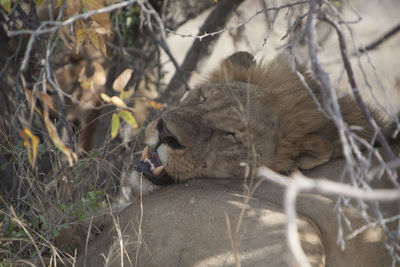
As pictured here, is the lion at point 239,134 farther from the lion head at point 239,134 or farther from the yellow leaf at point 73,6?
the yellow leaf at point 73,6

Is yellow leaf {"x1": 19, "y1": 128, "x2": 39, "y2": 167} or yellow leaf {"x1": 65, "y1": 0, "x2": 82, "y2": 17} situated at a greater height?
yellow leaf {"x1": 65, "y1": 0, "x2": 82, "y2": 17}

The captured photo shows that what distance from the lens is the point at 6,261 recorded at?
7.38ft

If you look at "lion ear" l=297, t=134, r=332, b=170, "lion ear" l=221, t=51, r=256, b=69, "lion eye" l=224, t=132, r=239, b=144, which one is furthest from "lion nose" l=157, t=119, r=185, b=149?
"lion ear" l=221, t=51, r=256, b=69

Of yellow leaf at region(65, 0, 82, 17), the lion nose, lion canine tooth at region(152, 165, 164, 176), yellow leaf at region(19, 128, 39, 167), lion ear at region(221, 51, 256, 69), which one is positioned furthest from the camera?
lion ear at region(221, 51, 256, 69)

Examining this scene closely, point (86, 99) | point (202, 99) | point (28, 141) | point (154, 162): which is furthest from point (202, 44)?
point (28, 141)

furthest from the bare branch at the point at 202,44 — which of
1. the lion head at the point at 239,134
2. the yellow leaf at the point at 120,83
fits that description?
the yellow leaf at the point at 120,83

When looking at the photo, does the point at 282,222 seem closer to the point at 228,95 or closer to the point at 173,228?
the point at 173,228

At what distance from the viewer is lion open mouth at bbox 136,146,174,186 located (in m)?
2.57

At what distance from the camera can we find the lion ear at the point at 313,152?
247 cm

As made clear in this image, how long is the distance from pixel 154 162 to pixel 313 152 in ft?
2.80

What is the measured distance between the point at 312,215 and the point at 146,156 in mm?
936

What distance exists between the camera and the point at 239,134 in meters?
2.46

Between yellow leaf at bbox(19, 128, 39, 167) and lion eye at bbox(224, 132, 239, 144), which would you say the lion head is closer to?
lion eye at bbox(224, 132, 239, 144)

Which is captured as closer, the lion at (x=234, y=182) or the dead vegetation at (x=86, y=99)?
the dead vegetation at (x=86, y=99)
